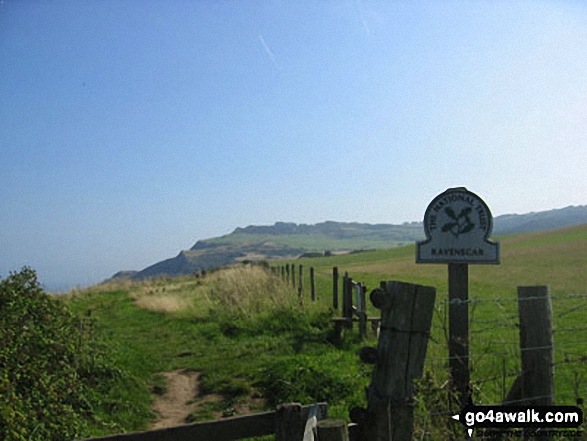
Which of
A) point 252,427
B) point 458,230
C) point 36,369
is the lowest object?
→ point 252,427

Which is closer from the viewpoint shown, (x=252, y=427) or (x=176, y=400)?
(x=252, y=427)

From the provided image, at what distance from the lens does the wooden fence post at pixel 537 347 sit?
3.97 m

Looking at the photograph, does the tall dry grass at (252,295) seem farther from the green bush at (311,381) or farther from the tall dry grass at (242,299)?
the green bush at (311,381)

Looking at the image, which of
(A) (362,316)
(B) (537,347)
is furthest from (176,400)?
(B) (537,347)

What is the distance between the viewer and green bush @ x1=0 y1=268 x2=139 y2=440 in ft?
14.0

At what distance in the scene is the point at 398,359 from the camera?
11.2 ft

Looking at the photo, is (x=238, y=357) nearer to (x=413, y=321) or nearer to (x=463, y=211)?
(x=463, y=211)

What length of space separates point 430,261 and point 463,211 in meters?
0.70

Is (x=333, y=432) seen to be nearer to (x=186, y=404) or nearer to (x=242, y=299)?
(x=186, y=404)

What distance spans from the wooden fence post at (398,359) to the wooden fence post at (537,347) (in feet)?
3.70

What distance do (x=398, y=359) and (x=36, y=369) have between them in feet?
12.4

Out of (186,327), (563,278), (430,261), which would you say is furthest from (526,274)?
(430,261)

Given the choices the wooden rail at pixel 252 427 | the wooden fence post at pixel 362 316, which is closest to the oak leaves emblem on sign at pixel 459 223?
the wooden rail at pixel 252 427

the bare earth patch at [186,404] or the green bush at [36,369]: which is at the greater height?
the green bush at [36,369]
